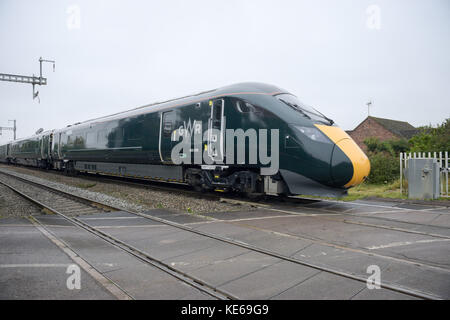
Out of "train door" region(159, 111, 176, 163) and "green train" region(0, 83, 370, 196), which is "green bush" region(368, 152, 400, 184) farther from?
"train door" region(159, 111, 176, 163)

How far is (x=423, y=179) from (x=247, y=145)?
17.6 feet

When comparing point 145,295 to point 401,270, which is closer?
point 145,295

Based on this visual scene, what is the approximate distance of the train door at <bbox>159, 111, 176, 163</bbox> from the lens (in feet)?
34.8

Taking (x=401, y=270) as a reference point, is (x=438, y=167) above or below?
above

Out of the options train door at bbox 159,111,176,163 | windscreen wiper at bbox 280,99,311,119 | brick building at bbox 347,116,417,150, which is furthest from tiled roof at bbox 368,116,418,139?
train door at bbox 159,111,176,163

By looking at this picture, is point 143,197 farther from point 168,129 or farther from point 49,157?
point 49,157

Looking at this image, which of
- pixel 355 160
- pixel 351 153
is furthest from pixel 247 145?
pixel 355 160

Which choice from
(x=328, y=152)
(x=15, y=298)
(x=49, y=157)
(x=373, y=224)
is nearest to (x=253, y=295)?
(x=15, y=298)

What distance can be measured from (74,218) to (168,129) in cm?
479

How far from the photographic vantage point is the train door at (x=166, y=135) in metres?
10.6

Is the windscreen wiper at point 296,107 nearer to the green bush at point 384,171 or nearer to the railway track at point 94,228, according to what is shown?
the railway track at point 94,228

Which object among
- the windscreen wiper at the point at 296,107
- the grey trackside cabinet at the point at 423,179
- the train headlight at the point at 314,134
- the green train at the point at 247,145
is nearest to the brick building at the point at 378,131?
the grey trackside cabinet at the point at 423,179

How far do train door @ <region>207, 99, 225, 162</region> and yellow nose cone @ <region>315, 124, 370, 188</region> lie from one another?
2.68 metres
